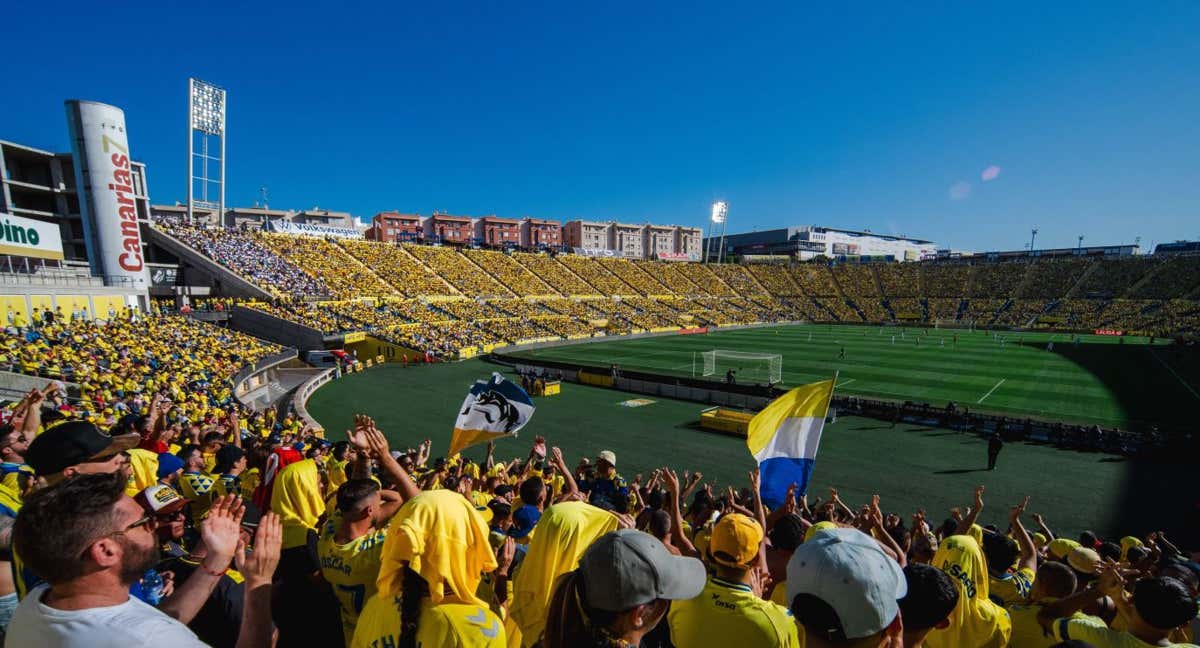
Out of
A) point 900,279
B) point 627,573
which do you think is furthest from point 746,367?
point 900,279

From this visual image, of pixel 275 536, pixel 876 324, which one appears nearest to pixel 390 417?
pixel 275 536

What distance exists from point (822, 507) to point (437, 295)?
166ft

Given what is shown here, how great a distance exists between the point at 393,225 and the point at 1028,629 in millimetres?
136141

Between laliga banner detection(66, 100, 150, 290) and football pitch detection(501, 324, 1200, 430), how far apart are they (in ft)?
81.4

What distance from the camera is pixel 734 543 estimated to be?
2.82 meters

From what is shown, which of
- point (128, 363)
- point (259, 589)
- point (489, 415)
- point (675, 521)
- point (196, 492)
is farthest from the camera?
point (128, 363)

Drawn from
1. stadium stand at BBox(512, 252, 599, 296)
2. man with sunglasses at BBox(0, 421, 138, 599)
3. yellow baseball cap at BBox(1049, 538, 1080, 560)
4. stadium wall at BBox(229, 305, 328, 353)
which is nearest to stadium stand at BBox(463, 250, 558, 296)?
stadium stand at BBox(512, 252, 599, 296)

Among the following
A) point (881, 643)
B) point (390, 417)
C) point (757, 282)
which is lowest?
point (390, 417)

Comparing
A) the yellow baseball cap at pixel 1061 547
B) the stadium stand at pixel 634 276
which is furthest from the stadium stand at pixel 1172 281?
the yellow baseball cap at pixel 1061 547

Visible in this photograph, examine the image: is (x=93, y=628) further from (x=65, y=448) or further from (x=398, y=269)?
(x=398, y=269)

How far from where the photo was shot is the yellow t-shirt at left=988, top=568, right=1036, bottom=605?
4.15 meters

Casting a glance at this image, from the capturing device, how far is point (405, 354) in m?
37.0

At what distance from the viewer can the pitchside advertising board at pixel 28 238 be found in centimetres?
2292

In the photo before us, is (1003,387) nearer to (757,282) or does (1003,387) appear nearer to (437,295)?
(437,295)
